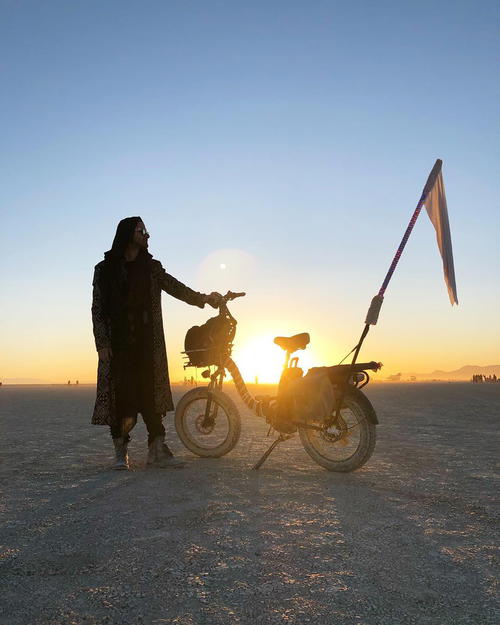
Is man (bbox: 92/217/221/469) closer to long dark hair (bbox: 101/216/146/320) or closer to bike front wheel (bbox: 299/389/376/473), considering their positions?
long dark hair (bbox: 101/216/146/320)

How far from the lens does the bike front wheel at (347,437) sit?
4938mm

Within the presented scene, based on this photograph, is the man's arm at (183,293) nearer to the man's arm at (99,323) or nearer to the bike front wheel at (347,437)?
the man's arm at (99,323)

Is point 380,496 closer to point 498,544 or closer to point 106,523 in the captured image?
point 498,544

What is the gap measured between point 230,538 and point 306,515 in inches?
27.9

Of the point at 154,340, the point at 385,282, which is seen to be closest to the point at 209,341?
the point at 154,340

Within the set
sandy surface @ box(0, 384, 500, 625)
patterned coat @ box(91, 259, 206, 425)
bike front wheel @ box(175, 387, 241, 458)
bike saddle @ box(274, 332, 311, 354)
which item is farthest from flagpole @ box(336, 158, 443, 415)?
patterned coat @ box(91, 259, 206, 425)

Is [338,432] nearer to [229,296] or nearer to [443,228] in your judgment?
[229,296]

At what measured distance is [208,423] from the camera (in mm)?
5918

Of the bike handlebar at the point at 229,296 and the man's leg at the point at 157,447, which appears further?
the bike handlebar at the point at 229,296

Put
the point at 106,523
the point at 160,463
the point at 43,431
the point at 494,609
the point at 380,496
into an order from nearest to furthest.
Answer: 1. the point at 494,609
2. the point at 106,523
3. the point at 380,496
4. the point at 160,463
5. the point at 43,431

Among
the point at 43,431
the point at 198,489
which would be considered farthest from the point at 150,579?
the point at 43,431

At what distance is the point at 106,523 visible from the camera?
135 inches

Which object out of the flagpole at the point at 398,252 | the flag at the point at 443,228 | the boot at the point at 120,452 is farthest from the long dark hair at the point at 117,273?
the flag at the point at 443,228

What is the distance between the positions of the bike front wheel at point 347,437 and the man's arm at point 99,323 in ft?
7.12
